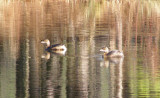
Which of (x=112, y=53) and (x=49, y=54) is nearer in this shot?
(x=112, y=53)

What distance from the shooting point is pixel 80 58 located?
1959 cm

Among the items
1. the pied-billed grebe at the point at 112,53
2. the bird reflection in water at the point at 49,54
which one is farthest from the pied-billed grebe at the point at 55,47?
the pied-billed grebe at the point at 112,53

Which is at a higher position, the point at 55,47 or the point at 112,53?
the point at 55,47

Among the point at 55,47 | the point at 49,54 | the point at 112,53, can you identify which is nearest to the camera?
the point at 112,53

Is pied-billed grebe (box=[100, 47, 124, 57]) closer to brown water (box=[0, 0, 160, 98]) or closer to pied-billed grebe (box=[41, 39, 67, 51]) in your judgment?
brown water (box=[0, 0, 160, 98])

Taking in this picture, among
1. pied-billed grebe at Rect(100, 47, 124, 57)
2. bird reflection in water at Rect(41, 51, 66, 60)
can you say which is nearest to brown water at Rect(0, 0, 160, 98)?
bird reflection in water at Rect(41, 51, 66, 60)

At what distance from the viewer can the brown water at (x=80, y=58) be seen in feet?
49.2

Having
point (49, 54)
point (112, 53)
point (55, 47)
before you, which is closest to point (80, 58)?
point (112, 53)

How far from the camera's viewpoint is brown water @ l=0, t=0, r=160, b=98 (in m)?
15.0

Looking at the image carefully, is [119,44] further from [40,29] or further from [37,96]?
[37,96]

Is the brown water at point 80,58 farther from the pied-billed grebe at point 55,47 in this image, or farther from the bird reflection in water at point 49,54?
the pied-billed grebe at point 55,47

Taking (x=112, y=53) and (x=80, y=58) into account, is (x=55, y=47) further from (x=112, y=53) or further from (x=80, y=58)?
(x=112, y=53)

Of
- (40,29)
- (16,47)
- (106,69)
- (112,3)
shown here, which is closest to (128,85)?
(106,69)

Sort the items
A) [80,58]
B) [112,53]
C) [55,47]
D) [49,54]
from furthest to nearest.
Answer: [55,47]
[49,54]
[112,53]
[80,58]
